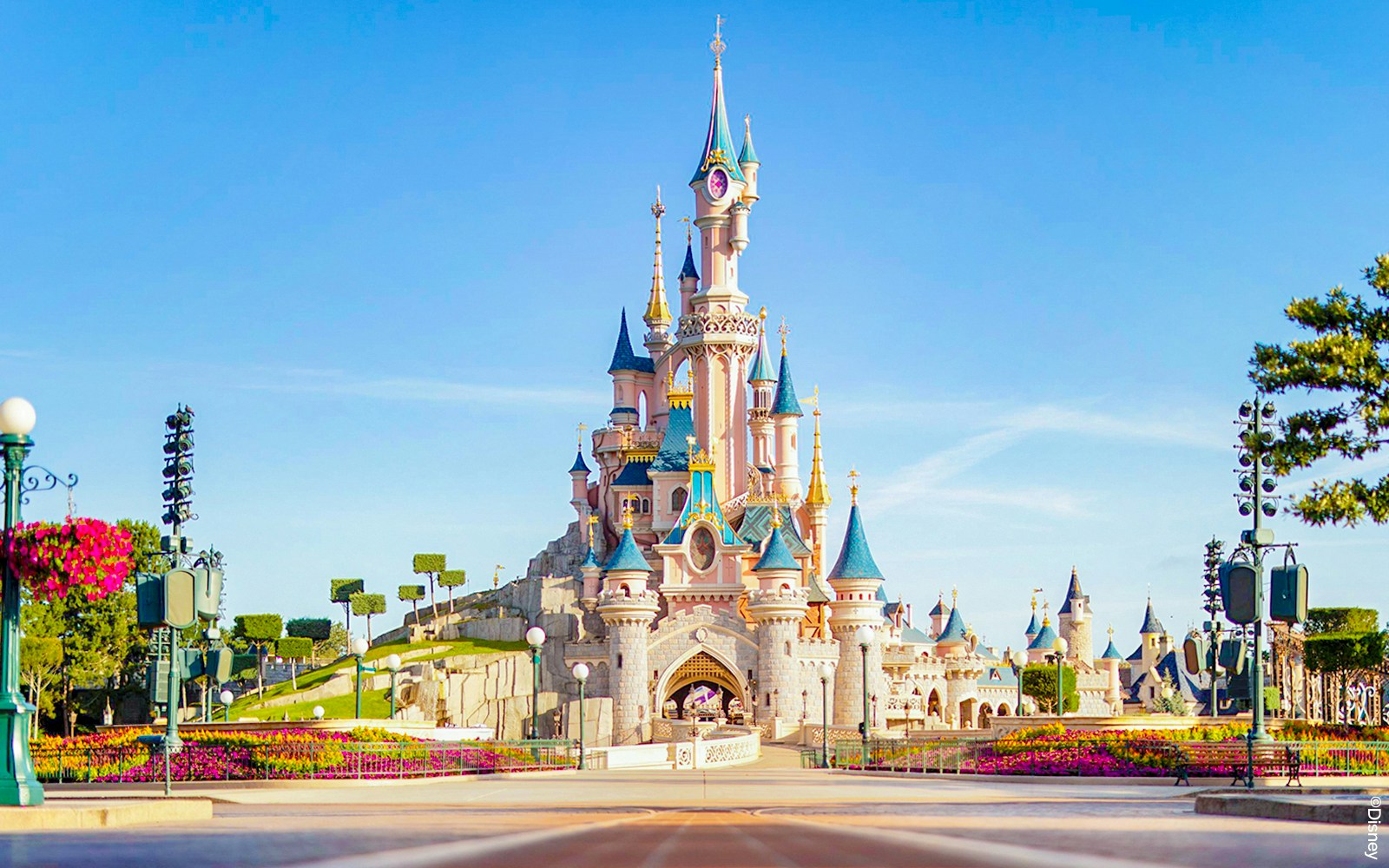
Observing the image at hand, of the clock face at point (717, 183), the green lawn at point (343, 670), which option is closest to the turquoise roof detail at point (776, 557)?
the green lawn at point (343, 670)

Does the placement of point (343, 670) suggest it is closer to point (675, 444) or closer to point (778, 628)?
point (675, 444)

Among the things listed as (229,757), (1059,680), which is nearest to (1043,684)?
(1059,680)

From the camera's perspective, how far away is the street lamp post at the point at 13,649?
16875 mm

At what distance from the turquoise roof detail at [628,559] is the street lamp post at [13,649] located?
5172 centimetres

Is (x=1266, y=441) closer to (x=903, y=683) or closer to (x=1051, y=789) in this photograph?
(x=1051, y=789)

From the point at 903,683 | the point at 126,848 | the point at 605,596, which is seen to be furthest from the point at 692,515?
the point at 126,848

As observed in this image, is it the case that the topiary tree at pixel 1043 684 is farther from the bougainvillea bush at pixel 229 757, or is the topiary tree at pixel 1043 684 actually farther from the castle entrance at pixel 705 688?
the bougainvillea bush at pixel 229 757

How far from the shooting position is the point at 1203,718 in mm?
37156

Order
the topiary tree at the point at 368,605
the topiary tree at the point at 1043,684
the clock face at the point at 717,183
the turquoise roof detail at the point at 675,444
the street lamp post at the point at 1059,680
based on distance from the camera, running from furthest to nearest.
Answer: the topiary tree at the point at 368,605 < the clock face at the point at 717,183 < the topiary tree at the point at 1043,684 < the turquoise roof detail at the point at 675,444 < the street lamp post at the point at 1059,680

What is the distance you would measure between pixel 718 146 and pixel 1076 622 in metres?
49.2

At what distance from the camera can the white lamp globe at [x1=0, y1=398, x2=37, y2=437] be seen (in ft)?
58.3

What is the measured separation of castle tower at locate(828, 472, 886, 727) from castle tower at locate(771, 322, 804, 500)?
994 cm

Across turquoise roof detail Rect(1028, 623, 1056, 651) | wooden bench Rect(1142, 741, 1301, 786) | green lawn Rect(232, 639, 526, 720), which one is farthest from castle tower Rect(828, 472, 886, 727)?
wooden bench Rect(1142, 741, 1301, 786)

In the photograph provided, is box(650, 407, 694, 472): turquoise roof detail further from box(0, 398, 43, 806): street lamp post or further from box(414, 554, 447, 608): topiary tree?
box(0, 398, 43, 806): street lamp post
